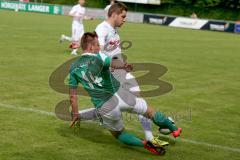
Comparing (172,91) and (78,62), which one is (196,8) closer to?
(172,91)

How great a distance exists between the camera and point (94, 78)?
6797 millimetres

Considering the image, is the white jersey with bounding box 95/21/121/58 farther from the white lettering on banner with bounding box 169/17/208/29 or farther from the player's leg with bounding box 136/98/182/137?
the white lettering on banner with bounding box 169/17/208/29

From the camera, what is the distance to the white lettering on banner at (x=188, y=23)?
4553 cm

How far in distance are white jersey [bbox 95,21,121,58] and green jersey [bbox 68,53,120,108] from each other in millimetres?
676

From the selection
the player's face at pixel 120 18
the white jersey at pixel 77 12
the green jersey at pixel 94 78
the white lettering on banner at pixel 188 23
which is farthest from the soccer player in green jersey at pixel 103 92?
the white lettering on banner at pixel 188 23

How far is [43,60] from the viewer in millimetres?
15227

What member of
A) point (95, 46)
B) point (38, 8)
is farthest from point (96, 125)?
point (38, 8)

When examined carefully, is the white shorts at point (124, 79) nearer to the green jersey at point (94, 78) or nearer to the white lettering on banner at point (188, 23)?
the green jersey at point (94, 78)

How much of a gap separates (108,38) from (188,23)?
3980 centimetres

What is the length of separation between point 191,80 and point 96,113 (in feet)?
22.2

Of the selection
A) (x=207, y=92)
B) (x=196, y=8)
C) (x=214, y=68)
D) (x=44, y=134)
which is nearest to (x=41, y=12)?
(x=196, y=8)

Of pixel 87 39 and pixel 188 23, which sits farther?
pixel 188 23

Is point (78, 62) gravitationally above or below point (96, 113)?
above

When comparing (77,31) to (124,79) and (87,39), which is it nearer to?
(124,79)
